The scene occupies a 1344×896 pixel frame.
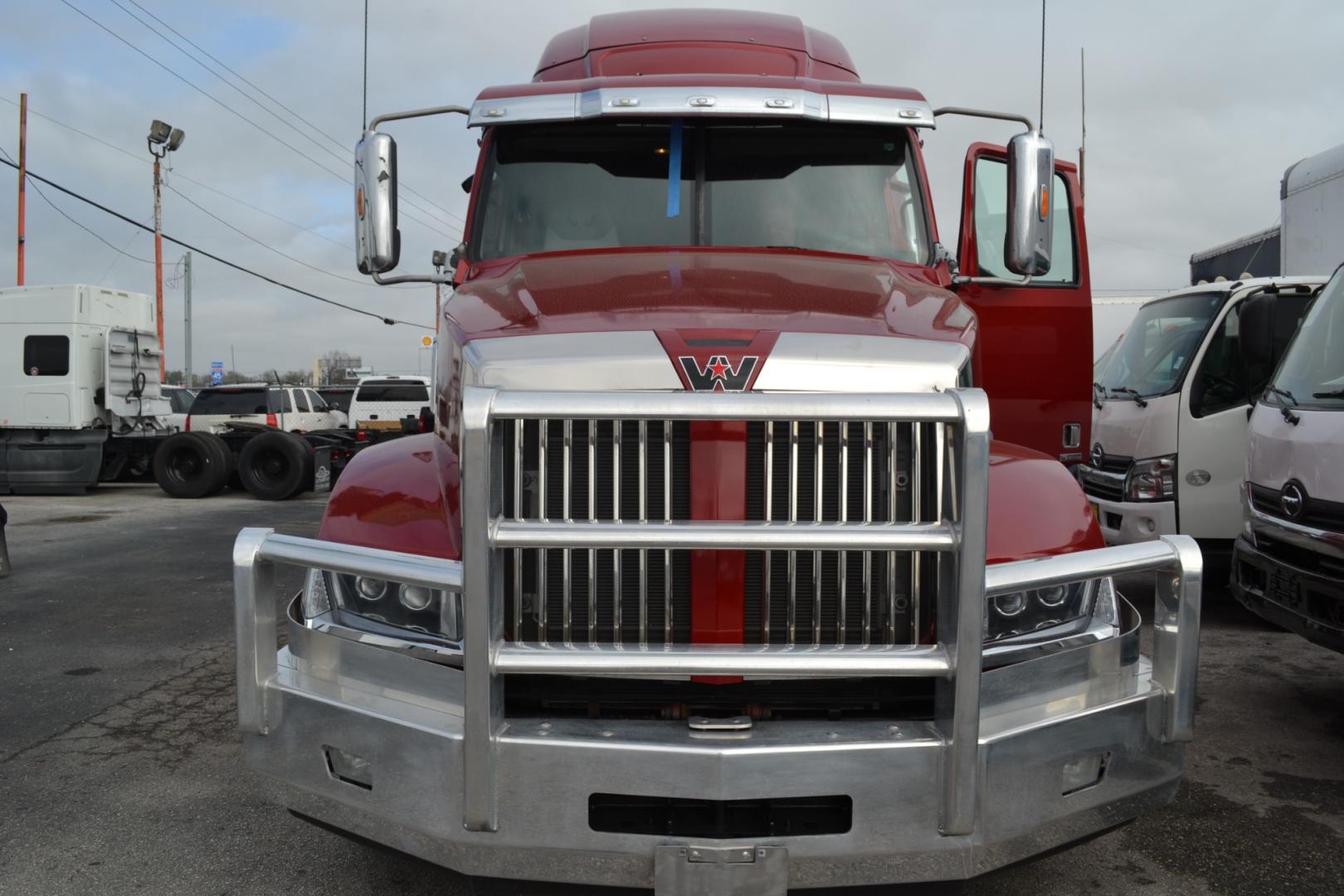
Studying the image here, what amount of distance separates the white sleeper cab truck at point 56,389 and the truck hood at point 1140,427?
1492 centimetres

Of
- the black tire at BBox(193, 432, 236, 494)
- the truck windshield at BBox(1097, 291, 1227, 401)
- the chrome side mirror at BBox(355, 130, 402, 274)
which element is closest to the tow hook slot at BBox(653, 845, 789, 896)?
the chrome side mirror at BBox(355, 130, 402, 274)

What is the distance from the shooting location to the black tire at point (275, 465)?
51.7 ft

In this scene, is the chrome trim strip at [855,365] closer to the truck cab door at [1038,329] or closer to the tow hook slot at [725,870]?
the tow hook slot at [725,870]

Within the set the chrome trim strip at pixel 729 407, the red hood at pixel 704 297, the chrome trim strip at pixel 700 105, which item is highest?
the chrome trim strip at pixel 700 105

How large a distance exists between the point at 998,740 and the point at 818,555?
22.4 inches

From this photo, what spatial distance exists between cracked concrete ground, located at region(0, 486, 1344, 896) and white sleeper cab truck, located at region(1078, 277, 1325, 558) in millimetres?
794

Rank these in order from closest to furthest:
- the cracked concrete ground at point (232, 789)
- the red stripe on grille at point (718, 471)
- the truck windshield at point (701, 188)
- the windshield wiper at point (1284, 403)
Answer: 1. the red stripe on grille at point (718, 471)
2. the cracked concrete ground at point (232, 789)
3. the truck windshield at point (701, 188)
4. the windshield wiper at point (1284, 403)

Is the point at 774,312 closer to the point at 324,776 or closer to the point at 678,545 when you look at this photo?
the point at 678,545

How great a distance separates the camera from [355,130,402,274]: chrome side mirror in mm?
4145

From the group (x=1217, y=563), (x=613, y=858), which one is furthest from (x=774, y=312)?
(x=1217, y=563)

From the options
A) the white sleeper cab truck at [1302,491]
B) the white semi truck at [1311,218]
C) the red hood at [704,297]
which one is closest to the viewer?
the red hood at [704,297]

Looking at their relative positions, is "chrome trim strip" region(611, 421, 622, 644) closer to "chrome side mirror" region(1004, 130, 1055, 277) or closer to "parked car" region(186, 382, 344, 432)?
"chrome side mirror" region(1004, 130, 1055, 277)

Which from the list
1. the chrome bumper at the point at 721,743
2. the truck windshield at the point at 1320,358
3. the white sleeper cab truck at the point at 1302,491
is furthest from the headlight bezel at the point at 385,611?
the truck windshield at the point at 1320,358

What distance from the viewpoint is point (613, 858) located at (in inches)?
93.7
